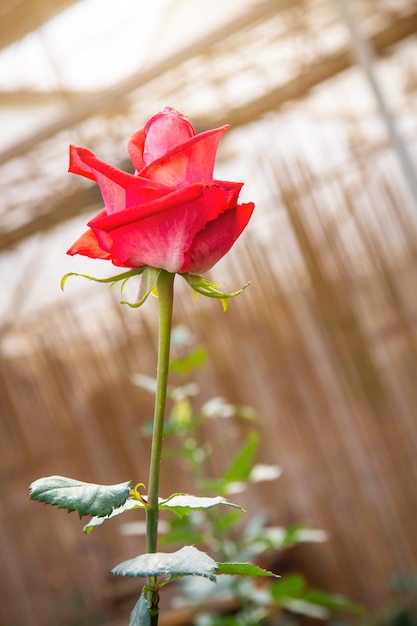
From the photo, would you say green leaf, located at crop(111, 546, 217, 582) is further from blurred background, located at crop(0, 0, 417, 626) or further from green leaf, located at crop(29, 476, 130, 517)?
blurred background, located at crop(0, 0, 417, 626)

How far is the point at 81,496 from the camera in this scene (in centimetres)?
44

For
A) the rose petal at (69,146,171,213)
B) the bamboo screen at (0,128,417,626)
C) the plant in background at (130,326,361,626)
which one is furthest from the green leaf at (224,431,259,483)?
the rose petal at (69,146,171,213)

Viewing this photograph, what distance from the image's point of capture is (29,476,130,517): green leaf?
1.39 ft

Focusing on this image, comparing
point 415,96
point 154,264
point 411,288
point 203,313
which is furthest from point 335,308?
point 154,264

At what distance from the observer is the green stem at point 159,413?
0.42m

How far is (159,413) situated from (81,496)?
0.06 metres

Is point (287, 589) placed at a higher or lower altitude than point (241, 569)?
lower

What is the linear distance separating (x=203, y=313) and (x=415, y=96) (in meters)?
1.15

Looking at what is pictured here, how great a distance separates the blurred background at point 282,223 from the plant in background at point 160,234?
8.09ft

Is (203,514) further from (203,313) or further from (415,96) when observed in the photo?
(415,96)

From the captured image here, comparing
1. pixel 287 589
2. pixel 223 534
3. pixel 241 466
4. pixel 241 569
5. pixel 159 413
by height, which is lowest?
pixel 287 589

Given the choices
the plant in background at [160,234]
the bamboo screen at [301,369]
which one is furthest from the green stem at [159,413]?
the bamboo screen at [301,369]

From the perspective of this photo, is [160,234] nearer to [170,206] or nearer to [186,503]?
[170,206]

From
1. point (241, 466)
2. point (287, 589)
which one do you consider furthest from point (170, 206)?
point (287, 589)
